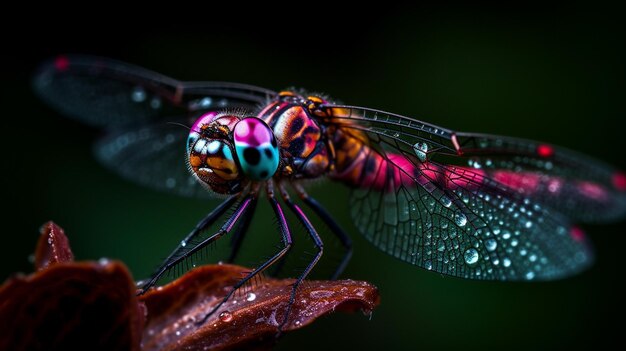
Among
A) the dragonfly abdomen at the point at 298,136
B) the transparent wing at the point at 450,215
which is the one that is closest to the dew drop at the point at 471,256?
the transparent wing at the point at 450,215

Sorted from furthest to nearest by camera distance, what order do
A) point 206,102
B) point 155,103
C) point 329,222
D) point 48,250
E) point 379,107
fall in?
point 379,107
point 155,103
point 206,102
point 329,222
point 48,250

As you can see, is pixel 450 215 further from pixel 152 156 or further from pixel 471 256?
pixel 152 156

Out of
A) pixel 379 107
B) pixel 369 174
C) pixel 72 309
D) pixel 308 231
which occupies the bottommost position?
pixel 72 309

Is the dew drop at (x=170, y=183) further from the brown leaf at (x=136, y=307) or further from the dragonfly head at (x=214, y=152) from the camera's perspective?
the brown leaf at (x=136, y=307)

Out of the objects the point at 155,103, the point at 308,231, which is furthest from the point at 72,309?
the point at 155,103

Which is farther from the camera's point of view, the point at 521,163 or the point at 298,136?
the point at 521,163

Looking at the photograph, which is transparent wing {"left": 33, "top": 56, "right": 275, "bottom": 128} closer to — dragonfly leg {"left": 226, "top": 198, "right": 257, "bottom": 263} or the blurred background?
the blurred background
